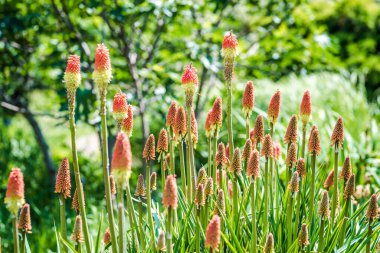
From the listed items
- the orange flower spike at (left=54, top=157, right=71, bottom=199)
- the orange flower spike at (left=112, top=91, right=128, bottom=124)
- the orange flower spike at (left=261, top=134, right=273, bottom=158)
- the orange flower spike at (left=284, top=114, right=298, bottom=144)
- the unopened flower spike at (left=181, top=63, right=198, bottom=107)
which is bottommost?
the orange flower spike at (left=54, top=157, right=71, bottom=199)

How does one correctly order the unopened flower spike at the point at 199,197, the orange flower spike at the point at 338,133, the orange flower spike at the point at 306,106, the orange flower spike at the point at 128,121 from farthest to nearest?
the orange flower spike at the point at 306,106
the orange flower spike at the point at 338,133
the orange flower spike at the point at 128,121
the unopened flower spike at the point at 199,197

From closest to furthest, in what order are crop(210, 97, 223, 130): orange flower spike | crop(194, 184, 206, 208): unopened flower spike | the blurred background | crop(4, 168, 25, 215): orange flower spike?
crop(4, 168, 25, 215): orange flower spike, crop(194, 184, 206, 208): unopened flower spike, crop(210, 97, 223, 130): orange flower spike, the blurred background

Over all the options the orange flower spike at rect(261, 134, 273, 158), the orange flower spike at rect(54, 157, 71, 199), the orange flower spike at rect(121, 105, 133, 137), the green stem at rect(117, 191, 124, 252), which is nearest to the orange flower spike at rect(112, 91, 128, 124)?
the orange flower spike at rect(121, 105, 133, 137)

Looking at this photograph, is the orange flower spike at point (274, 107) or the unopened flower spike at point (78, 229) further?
the orange flower spike at point (274, 107)

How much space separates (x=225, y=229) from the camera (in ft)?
7.64

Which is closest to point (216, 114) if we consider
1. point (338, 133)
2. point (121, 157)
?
point (338, 133)

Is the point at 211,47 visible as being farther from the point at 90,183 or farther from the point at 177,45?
the point at 90,183

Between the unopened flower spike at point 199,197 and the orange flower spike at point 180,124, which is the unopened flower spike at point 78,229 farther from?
the orange flower spike at point 180,124

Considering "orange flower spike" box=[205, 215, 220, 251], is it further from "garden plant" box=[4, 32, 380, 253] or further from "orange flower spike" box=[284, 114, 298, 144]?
"orange flower spike" box=[284, 114, 298, 144]

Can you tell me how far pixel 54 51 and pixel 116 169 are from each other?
13.0 ft

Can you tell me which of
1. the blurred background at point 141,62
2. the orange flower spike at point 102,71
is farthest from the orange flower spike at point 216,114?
the blurred background at point 141,62

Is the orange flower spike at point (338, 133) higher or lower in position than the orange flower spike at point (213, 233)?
higher

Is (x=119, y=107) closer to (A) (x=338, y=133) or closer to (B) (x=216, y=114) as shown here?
(B) (x=216, y=114)

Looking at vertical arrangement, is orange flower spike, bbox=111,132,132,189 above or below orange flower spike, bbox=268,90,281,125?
below
